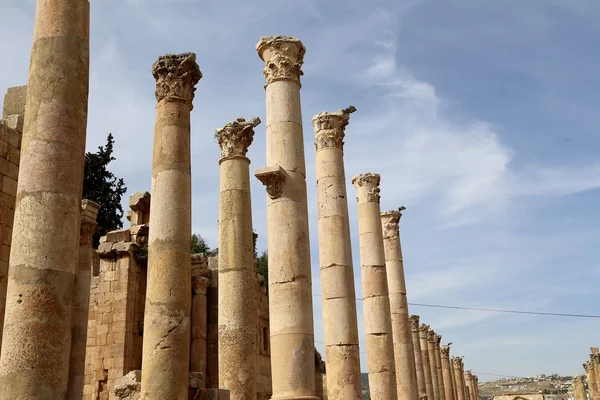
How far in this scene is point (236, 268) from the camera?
1484 centimetres

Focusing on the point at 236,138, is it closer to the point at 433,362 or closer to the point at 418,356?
the point at 418,356

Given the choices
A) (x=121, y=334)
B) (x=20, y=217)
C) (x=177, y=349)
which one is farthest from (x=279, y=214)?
(x=121, y=334)

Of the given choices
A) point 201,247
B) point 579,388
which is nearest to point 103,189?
point 201,247

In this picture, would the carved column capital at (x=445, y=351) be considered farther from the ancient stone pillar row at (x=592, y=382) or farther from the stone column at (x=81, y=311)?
the stone column at (x=81, y=311)

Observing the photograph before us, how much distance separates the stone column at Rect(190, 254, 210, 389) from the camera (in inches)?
793

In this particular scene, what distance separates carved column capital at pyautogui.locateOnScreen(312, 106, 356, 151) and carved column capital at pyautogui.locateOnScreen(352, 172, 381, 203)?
3.84m

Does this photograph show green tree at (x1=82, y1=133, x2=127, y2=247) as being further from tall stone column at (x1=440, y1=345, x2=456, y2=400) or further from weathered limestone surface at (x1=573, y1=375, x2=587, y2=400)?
weathered limestone surface at (x1=573, y1=375, x2=587, y2=400)

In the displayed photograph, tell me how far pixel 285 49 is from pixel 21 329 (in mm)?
8563

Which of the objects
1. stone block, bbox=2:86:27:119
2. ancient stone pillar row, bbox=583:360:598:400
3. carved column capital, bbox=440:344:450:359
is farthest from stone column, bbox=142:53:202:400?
ancient stone pillar row, bbox=583:360:598:400

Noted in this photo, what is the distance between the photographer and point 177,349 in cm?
1118

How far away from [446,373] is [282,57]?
38.0 m

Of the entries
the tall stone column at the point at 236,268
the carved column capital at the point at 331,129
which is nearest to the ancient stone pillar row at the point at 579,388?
the carved column capital at the point at 331,129

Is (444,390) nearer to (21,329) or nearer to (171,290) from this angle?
(171,290)

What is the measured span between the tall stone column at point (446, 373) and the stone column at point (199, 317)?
27200mm
